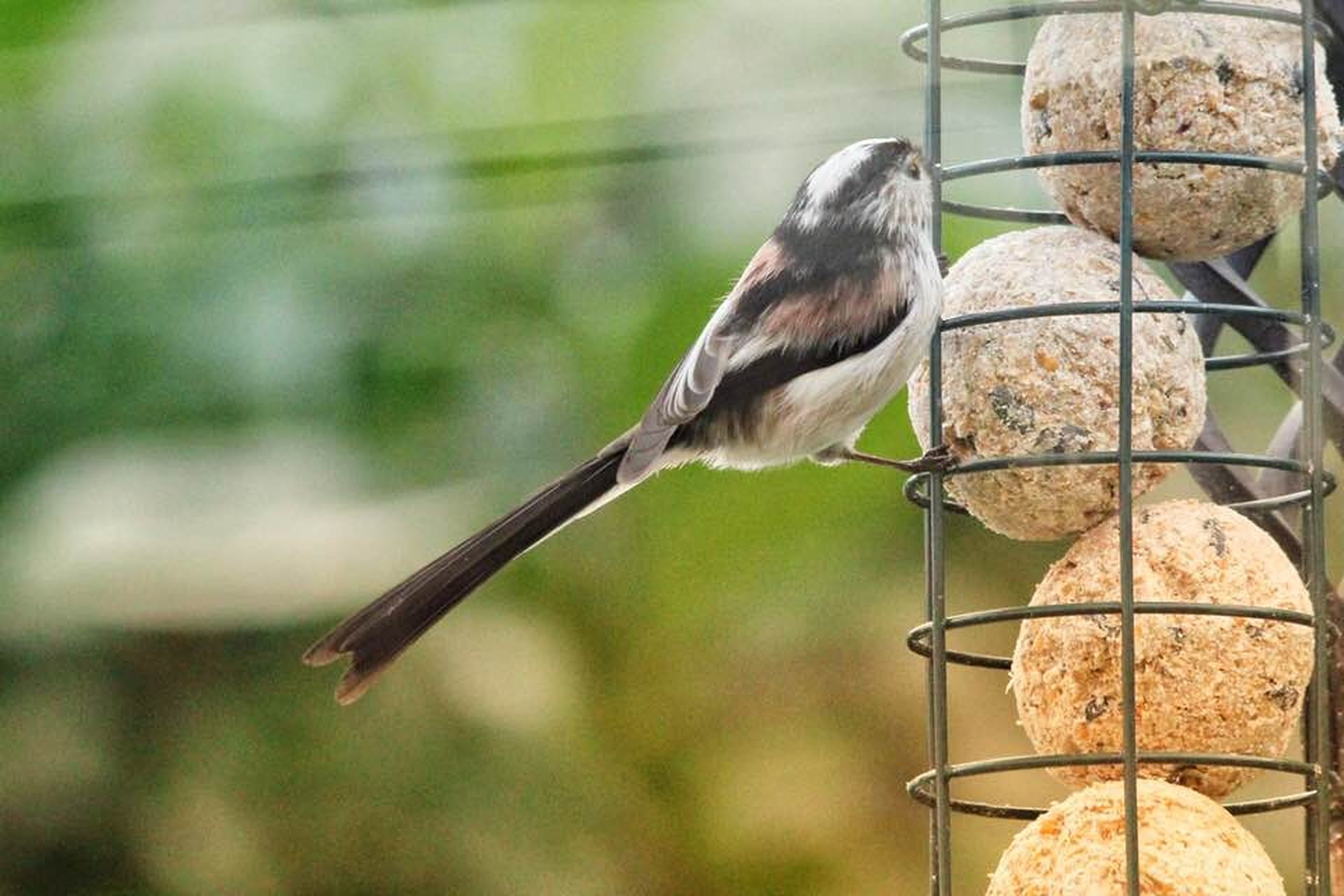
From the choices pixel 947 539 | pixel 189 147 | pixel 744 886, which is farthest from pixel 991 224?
pixel 189 147

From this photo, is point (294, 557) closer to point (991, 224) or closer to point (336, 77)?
point (336, 77)

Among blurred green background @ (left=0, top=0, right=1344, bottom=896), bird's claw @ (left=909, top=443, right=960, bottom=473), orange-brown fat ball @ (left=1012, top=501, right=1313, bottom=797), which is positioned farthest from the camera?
blurred green background @ (left=0, top=0, right=1344, bottom=896)

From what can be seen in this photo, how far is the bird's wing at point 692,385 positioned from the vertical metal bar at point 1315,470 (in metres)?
0.56

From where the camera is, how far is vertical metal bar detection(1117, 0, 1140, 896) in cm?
171

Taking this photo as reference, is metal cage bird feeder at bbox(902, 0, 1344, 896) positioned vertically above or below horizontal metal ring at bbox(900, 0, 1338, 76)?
below

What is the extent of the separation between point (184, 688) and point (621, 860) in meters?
0.62

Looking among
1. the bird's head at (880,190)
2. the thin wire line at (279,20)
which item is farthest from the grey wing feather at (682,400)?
the thin wire line at (279,20)

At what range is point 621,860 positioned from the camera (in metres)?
2.60

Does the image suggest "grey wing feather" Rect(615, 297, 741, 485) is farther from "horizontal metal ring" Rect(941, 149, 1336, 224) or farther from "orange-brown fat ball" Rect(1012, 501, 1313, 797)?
"orange-brown fat ball" Rect(1012, 501, 1313, 797)

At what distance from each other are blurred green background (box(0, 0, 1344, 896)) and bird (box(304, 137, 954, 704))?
44 cm

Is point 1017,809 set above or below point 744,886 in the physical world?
above

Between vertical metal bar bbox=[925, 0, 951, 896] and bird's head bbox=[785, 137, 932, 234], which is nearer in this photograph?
vertical metal bar bbox=[925, 0, 951, 896]

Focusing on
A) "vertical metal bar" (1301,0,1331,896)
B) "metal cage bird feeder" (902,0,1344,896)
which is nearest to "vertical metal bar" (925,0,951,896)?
"metal cage bird feeder" (902,0,1344,896)

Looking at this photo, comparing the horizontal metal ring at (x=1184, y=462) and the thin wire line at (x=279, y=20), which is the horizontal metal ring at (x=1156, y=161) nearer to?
the horizontal metal ring at (x=1184, y=462)
